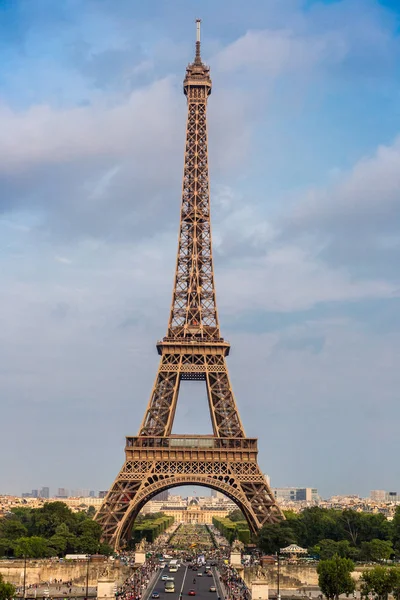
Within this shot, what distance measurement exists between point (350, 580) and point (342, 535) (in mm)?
38815

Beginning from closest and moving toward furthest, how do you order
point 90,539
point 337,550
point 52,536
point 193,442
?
point 337,550
point 90,539
point 193,442
point 52,536

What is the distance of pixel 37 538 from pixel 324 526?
124 ft

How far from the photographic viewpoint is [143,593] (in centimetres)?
7112

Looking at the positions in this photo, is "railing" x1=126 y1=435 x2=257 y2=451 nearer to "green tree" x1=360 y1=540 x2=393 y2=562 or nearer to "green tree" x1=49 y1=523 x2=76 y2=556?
"green tree" x1=49 y1=523 x2=76 y2=556

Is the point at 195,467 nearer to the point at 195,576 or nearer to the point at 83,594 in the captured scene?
the point at 195,576

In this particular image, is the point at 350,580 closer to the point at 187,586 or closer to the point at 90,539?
the point at 187,586

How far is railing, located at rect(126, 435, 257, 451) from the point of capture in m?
92.2

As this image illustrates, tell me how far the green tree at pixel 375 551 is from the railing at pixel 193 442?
52.0 feet

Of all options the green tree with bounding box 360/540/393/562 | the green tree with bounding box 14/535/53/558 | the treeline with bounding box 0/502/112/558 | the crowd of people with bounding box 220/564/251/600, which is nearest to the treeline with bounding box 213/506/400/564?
the green tree with bounding box 360/540/393/562

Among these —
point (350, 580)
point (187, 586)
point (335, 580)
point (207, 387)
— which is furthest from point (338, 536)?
point (335, 580)

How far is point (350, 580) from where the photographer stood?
65.6 metres

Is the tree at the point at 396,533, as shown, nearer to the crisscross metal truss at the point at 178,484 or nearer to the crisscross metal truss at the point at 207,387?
the crisscross metal truss at the point at 178,484

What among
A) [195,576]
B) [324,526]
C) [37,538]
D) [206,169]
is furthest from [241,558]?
[206,169]

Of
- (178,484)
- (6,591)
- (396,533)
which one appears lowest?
(6,591)
